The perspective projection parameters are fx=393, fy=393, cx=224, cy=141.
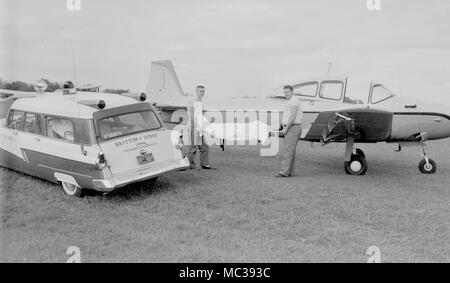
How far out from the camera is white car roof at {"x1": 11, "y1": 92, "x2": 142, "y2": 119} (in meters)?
6.39

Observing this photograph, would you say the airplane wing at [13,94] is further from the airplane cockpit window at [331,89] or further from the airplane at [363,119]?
the airplane cockpit window at [331,89]

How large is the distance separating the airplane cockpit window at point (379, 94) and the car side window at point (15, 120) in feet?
24.6

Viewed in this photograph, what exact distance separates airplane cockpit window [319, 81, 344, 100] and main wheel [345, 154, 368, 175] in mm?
1506

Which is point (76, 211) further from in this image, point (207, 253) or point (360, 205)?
point (360, 205)

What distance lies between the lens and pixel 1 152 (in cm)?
766

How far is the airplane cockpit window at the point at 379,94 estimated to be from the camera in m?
9.23

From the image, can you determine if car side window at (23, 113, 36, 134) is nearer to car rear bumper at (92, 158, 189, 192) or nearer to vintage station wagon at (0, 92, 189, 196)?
vintage station wagon at (0, 92, 189, 196)

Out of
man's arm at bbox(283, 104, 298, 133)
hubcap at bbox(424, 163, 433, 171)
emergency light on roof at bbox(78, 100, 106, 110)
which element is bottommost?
hubcap at bbox(424, 163, 433, 171)

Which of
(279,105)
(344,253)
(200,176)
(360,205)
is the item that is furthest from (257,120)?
(344,253)

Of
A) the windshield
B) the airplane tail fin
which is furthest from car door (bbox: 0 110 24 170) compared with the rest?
the airplane tail fin

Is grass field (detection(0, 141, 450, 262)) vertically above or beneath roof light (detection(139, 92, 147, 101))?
beneath

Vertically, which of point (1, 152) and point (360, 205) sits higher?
point (1, 152)

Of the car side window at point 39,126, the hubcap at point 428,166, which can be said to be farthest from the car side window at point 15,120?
the hubcap at point 428,166

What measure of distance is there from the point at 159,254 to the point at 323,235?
6.77 ft
